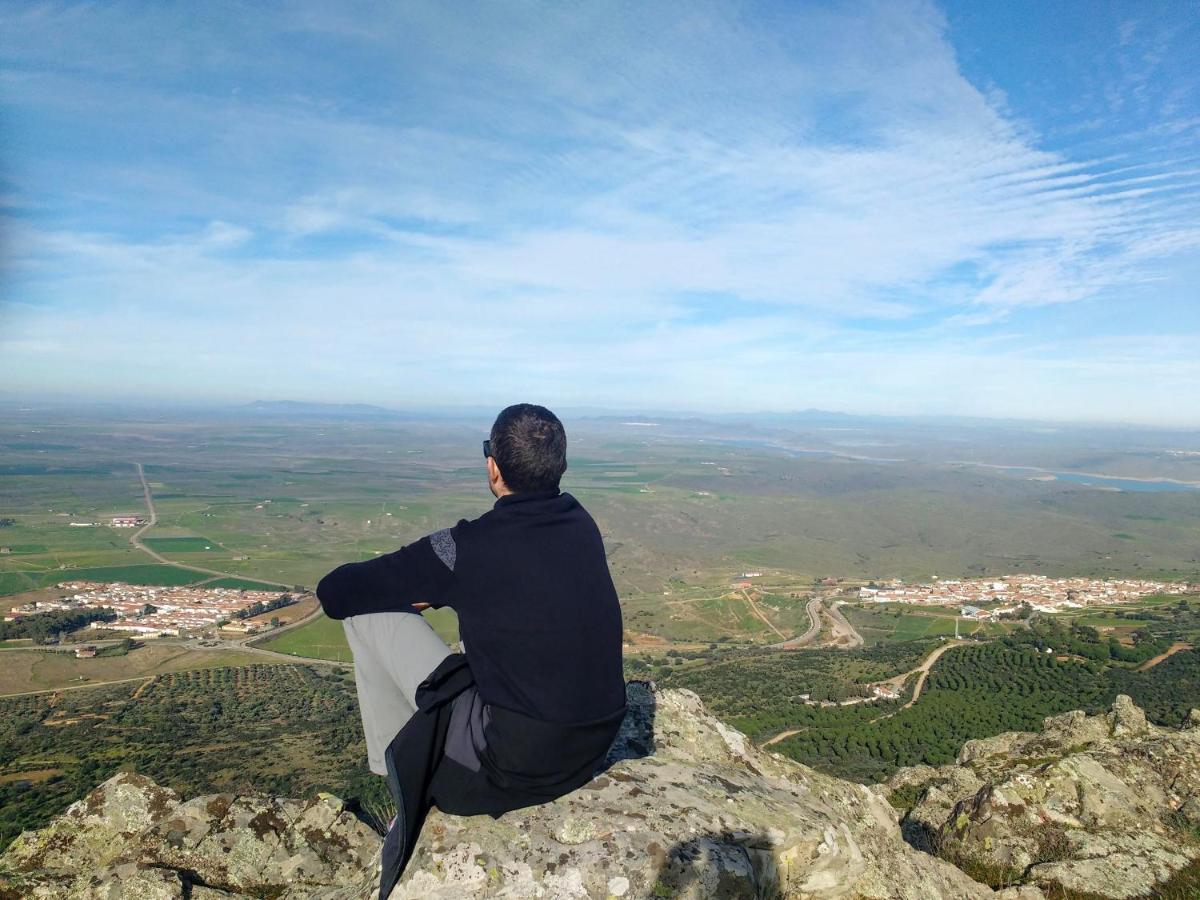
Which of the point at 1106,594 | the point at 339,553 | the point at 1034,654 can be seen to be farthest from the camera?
the point at 339,553

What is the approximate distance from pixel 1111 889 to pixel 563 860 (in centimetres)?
384

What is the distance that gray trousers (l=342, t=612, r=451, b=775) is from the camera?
318 cm

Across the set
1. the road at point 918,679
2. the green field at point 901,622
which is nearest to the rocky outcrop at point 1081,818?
the road at point 918,679

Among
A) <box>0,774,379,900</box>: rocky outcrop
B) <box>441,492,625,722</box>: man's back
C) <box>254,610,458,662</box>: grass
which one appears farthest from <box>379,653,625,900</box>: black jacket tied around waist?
<box>254,610,458,662</box>: grass

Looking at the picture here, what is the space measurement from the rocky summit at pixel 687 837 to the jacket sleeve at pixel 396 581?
3.79ft

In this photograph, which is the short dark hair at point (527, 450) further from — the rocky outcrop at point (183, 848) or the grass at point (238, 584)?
the grass at point (238, 584)

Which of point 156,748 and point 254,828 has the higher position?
point 254,828

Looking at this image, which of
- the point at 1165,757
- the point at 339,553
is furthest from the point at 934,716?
the point at 339,553

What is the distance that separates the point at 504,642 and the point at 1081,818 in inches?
217

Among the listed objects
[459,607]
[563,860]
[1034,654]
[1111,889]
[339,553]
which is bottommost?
[339,553]

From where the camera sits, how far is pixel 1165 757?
6195mm

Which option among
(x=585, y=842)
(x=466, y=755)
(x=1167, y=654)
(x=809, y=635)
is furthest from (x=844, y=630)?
(x=466, y=755)

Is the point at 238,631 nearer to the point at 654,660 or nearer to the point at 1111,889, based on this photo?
the point at 654,660

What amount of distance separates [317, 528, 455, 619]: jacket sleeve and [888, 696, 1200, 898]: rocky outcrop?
14.8 feet
